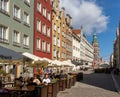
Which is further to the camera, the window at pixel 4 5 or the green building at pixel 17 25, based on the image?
the green building at pixel 17 25

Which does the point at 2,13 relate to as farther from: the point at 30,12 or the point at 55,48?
the point at 55,48

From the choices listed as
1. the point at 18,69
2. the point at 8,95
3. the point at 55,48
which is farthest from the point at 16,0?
the point at 55,48

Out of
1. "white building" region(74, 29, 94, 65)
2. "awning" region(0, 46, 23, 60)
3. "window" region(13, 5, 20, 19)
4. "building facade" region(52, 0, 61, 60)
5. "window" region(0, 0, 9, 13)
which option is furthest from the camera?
"white building" region(74, 29, 94, 65)

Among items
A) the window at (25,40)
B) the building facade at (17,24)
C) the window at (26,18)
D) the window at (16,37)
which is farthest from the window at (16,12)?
the window at (25,40)

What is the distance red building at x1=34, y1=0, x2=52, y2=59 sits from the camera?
40.8m

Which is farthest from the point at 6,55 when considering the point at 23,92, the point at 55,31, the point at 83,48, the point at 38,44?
the point at 83,48

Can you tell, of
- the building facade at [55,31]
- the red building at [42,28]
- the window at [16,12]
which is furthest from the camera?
the building facade at [55,31]

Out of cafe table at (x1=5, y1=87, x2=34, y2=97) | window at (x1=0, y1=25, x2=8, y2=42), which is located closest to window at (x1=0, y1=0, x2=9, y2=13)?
window at (x1=0, y1=25, x2=8, y2=42)

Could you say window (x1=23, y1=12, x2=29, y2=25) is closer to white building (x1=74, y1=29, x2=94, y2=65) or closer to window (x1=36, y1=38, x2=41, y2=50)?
window (x1=36, y1=38, x2=41, y2=50)

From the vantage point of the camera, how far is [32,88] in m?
14.6

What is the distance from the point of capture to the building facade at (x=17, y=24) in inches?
1126

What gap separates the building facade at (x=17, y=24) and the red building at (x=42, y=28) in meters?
2.37

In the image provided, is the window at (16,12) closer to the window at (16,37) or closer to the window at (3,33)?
the window at (16,37)

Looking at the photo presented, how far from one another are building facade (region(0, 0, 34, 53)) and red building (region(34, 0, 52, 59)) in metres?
2.37
